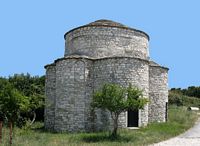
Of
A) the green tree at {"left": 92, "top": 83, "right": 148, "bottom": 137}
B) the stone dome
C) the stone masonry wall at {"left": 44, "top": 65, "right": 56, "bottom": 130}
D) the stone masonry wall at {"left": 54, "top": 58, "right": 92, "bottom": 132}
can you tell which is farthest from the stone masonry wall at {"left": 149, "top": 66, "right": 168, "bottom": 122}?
the stone masonry wall at {"left": 44, "top": 65, "right": 56, "bottom": 130}

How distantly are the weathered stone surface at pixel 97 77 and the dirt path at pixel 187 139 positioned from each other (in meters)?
3.26

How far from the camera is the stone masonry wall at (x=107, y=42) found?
2694 cm

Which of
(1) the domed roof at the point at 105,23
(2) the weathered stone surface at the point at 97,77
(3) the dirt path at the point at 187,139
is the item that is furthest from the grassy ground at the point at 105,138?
(1) the domed roof at the point at 105,23

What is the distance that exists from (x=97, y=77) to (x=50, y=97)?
16.0 feet

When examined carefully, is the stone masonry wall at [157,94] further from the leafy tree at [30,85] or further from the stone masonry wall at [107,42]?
the leafy tree at [30,85]

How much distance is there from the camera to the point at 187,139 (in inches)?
802

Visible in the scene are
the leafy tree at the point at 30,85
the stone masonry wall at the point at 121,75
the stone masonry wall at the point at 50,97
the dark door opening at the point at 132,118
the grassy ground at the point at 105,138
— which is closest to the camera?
the grassy ground at the point at 105,138

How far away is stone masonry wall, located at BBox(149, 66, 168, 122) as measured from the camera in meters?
27.1

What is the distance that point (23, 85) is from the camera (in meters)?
33.8

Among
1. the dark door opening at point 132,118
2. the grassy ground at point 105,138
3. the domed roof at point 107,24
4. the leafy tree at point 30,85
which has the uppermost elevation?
the domed roof at point 107,24

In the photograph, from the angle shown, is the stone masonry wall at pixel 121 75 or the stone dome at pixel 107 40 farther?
the stone dome at pixel 107 40

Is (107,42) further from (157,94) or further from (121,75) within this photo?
(157,94)

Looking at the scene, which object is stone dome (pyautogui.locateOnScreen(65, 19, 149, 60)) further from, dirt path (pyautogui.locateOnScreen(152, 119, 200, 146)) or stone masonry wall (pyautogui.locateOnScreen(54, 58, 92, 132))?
dirt path (pyautogui.locateOnScreen(152, 119, 200, 146))

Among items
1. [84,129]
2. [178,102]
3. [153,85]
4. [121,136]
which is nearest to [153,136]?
[121,136]
